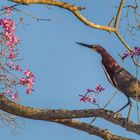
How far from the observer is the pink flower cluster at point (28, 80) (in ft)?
27.6

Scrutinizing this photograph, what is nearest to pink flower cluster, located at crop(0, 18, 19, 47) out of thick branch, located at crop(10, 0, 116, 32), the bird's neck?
thick branch, located at crop(10, 0, 116, 32)

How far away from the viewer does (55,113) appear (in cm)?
756

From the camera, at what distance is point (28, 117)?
785cm

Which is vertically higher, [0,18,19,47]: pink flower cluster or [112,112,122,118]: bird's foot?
[0,18,19,47]: pink flower cluster

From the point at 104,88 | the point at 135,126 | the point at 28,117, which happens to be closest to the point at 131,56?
the point at 104,88

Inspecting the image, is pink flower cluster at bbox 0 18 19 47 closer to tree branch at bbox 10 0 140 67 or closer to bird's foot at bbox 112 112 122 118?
tree branch at bbox 10 0 140 67

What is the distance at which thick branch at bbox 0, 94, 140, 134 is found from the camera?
6996 mm

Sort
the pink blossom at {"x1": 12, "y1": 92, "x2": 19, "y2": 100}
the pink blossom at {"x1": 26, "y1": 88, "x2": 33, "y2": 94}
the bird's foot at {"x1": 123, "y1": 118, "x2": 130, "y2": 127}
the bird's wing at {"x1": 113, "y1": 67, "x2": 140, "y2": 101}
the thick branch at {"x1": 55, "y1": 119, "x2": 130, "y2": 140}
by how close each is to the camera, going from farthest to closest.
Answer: the pink blossom at {"x1": 26, "y1": 88, "x2": 33, "y2": 94} → the pink blossom at {"x1": 12, "y1": 92, "x2": 19, "y2": 100} → the thick branch at {"x1": 55, "y1": 119, "x2": 130, "y2": 140} → the bird's foot at {"x1": 123, "y1": 118, "x2": 130, "y2": 127} → the bird's wing at {"x1": 113, "y1": 67, "x2": 140, "y2": 101}

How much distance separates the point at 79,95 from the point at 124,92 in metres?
0.73

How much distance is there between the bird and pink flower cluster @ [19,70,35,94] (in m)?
1.83

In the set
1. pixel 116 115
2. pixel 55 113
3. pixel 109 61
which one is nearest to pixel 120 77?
pixel 109 61

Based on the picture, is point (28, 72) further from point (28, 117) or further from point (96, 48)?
point (96, 48)

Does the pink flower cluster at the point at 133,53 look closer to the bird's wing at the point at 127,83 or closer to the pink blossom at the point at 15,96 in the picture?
the bird's wing at the point at 127,83

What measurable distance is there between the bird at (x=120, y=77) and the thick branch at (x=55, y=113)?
0.58 ft
